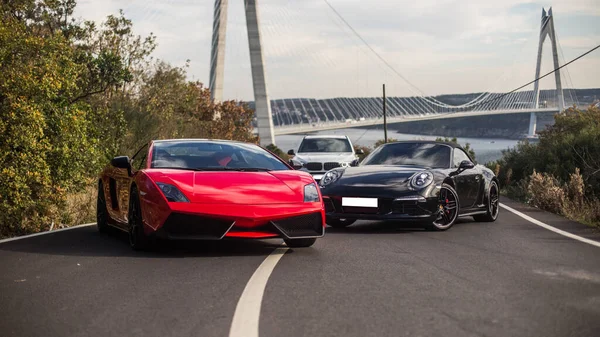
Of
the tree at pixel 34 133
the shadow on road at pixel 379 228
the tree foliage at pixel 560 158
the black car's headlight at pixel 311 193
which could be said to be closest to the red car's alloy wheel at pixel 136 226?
the black car's headlight at pixel 311 193

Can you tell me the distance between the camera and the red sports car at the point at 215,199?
7816mm

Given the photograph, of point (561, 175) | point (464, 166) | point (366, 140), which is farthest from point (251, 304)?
point (366, 140)

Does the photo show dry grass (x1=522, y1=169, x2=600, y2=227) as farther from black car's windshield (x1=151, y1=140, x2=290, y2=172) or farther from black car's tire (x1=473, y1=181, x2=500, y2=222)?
black car's windshield (x1=151, y1=140, x2=290, y2=172)

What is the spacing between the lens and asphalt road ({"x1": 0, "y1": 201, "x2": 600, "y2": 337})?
4.89 meters

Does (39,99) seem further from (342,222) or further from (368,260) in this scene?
(368,260)

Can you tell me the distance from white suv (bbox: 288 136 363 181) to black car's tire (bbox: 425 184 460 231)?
32.7 ft

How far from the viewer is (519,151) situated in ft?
105

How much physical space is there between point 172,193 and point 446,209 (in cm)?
461

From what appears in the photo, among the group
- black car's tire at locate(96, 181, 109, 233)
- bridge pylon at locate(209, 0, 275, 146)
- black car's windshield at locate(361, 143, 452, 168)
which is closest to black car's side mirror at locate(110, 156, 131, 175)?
black car's tire at locate(96, 181, 109, 233)

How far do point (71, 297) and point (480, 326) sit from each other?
2.85m

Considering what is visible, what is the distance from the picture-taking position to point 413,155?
1215 cm

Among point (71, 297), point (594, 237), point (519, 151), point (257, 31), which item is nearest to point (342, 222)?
point (594, 237)

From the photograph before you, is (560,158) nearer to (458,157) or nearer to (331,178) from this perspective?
(458,157)

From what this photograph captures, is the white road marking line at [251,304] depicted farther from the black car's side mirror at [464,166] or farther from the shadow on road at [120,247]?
the black car's side mirror at [464,166]
